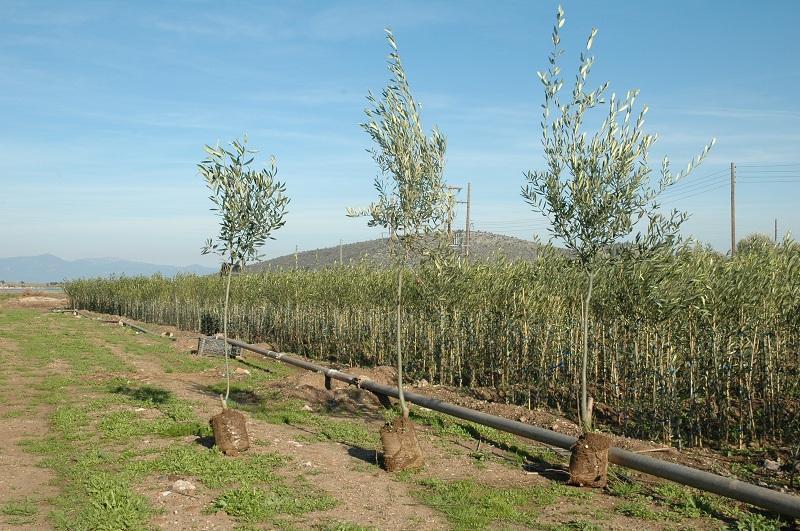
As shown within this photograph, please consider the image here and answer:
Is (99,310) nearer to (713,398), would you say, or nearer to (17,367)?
(17,367)

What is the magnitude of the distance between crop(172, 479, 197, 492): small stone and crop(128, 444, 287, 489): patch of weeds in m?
0.25

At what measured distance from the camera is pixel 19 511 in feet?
30.6

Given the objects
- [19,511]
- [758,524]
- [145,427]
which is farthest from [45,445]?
[758,524]

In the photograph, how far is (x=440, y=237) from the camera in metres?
12.6

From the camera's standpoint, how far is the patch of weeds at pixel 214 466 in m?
10.6

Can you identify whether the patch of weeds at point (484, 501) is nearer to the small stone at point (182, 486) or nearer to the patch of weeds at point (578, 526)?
the patch of weeds at point (578, 526)

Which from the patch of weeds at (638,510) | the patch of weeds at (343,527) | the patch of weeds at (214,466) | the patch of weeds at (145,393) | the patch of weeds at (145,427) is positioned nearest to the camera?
the patch of weeds at (343,527)

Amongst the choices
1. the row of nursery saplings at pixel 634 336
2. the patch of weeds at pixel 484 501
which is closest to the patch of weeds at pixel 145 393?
the row of nursery saplings at pixel 634 336

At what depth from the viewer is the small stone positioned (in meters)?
10.1

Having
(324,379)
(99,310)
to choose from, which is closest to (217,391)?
(324,379)

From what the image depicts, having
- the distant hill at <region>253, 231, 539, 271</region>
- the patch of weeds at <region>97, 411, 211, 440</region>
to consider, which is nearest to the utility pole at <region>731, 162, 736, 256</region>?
the patch of weeds at <region>97, 411, 211, 440</region>

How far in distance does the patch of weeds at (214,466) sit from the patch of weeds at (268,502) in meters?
0.56

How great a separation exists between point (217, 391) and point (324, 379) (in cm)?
323

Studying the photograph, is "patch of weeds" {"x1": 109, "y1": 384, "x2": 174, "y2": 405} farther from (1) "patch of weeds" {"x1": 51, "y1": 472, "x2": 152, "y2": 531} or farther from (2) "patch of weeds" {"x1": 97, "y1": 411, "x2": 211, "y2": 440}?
(1) "patch of weeds" {"x1": 51, "y1": 472, "x2": 152, "y2": 531}
